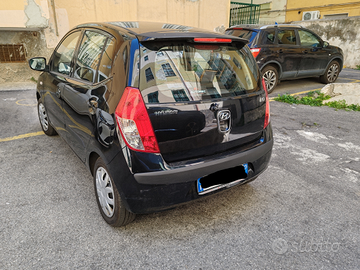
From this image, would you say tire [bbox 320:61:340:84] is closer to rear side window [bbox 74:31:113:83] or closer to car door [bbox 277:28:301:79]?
car door [bbox 277:28:301:79]

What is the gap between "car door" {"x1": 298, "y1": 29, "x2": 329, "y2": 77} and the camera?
7422 mm

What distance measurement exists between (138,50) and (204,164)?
961 mm

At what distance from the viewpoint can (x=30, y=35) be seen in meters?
7.82

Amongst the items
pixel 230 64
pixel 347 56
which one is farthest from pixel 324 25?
pixel 230 64

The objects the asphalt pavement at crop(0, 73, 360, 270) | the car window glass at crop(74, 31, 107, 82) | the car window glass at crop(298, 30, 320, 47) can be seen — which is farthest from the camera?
the car window glass at crop(298, 30, 320, 47)

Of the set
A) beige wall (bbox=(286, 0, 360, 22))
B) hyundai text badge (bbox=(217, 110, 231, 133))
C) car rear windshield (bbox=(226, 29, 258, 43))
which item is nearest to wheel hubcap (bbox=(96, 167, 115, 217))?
hyundai text badge (bbox=(217, 110, 231, 133))

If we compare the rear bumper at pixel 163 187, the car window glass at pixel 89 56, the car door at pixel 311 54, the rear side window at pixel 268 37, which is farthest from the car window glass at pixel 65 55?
the car door at pixel 311 54

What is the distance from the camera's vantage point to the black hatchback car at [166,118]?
1.91 m

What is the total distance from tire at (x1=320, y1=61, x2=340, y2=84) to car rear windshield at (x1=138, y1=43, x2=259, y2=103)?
7.21 m

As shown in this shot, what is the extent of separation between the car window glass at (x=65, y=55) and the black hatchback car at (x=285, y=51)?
458 centimetres

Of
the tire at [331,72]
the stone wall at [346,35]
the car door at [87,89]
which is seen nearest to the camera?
the car door at [87,89]

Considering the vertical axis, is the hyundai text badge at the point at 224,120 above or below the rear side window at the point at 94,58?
below

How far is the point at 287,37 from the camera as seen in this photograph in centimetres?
716

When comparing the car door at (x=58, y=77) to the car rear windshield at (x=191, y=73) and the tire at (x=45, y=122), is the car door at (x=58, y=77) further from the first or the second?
the car rear windshield at (x=191, y=73)
